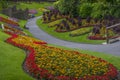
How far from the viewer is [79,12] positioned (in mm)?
55875

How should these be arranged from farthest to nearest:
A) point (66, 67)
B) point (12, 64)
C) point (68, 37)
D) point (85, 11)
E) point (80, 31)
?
1. point (85, 11)
2. point (80, 31)
3. point (68, 37)
4. point (12, 64)
5. point (66, 67)

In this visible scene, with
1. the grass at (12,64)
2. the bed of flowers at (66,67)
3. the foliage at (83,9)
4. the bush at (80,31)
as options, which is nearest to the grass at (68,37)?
the bush at (80,31)

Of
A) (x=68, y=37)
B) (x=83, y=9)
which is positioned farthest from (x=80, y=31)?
(x=83, y=9)

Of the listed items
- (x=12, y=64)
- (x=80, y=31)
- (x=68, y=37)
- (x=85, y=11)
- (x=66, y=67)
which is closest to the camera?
(x=66, y=67)

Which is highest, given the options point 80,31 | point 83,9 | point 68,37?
point 83,9

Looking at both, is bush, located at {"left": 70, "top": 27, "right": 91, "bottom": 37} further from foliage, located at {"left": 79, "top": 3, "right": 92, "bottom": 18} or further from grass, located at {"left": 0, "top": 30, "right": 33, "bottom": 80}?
grass, located at {"left": 0, "top": 30, "right": 33, "bottom": 80}

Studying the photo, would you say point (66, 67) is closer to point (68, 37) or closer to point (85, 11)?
point (68, 37)

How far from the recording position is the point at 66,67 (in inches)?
698

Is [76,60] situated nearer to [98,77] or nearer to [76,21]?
[98,77]

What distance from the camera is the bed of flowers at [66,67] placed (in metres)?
16.5

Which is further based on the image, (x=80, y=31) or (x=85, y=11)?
(x=85, y=11)

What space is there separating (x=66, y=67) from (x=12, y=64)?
275 centimetres

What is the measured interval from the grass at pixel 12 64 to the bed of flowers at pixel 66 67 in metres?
0.46

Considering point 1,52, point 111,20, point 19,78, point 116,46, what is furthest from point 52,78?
point 111,20
